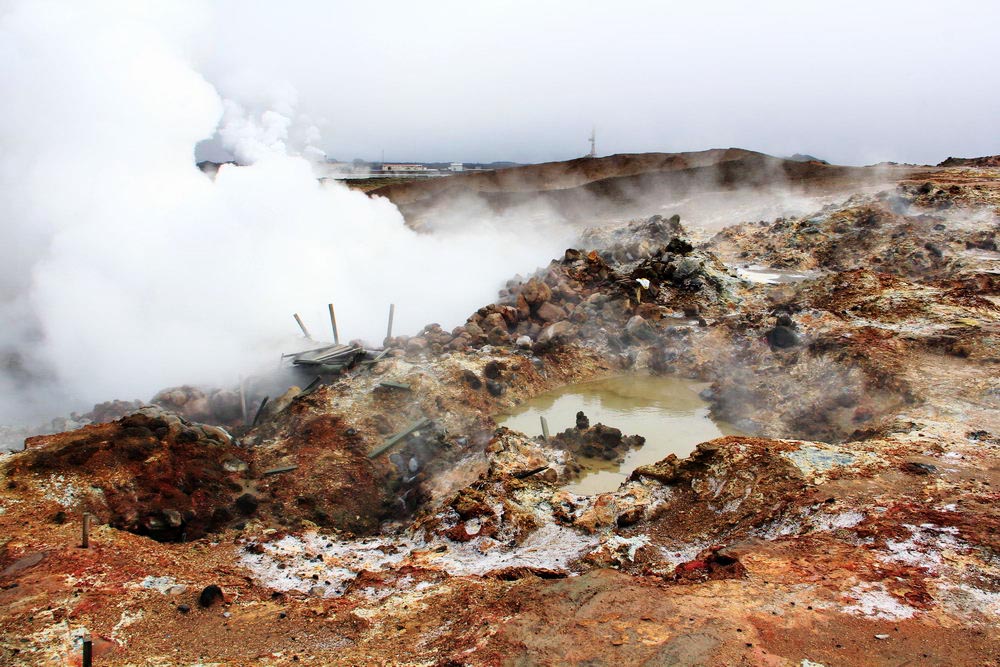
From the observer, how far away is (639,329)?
1214cm

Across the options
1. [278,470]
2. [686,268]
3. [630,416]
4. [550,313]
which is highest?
[686,268]

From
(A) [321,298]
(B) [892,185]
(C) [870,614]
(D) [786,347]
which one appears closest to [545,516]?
(C) [870,614]

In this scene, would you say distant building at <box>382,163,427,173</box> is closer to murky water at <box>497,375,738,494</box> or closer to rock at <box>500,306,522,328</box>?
rock at <box>500,306,522,328</box>

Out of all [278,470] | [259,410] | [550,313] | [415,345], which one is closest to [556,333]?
[550,313]

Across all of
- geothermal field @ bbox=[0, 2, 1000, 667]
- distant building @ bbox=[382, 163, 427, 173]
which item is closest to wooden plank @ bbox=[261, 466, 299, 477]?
geothermal field @ bbox=[0, 2, 1000, 667]

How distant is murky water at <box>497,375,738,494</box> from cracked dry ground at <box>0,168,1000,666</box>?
1.15ft

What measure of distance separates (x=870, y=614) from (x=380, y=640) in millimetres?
3413

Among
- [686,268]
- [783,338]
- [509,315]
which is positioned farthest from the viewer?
[686,268]

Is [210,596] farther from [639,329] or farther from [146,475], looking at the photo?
[639,329]

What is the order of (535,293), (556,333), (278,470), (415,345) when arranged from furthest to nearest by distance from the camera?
(535,293)
(556,333)
(415,345)
(278,470)

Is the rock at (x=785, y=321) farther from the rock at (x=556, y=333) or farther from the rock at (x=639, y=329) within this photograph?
the rock at (x=556, y=333)

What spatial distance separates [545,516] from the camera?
609 centimetres

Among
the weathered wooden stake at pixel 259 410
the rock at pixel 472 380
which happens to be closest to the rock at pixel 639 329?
the rock at pixel 472 380

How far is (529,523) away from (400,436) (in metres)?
2.89
